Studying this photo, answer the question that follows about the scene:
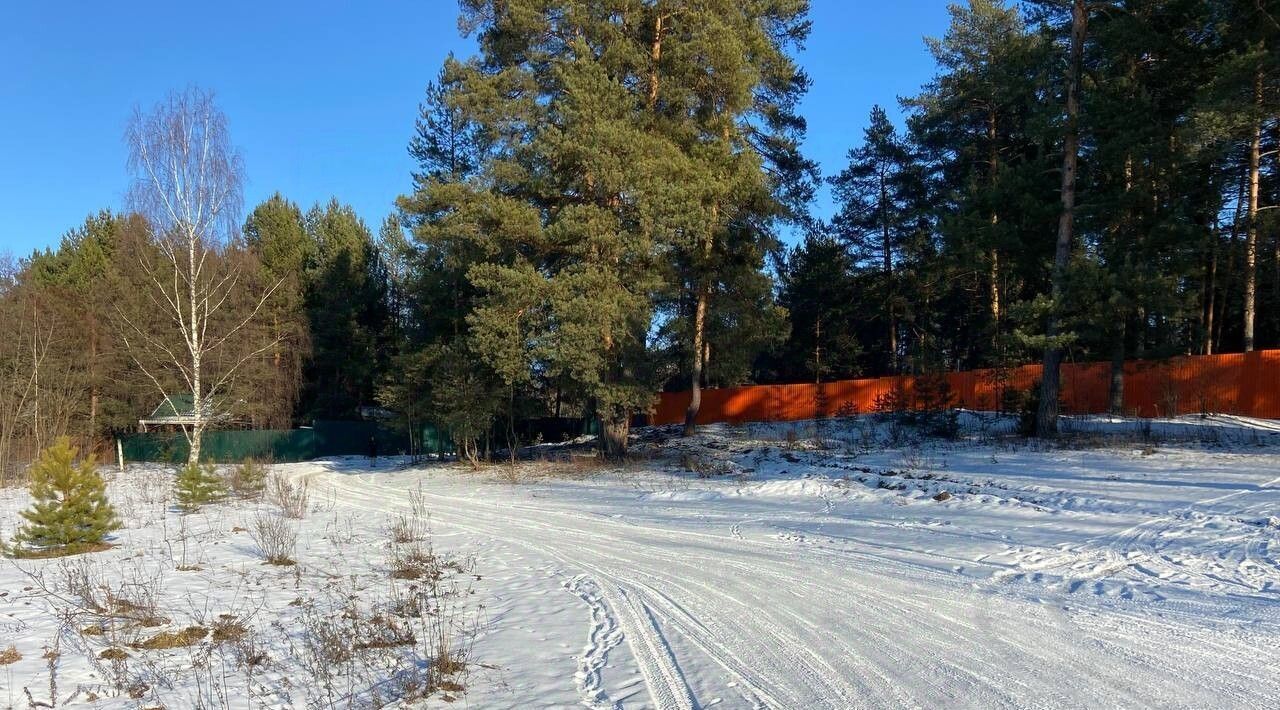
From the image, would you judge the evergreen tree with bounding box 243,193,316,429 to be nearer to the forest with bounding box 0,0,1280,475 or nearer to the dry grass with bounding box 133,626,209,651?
the forest with bounding box 0,0,1280,475

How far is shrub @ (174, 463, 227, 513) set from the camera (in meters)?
15.5

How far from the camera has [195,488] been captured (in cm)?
1553

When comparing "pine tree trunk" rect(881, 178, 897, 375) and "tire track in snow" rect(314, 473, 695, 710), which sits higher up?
"pine tree trunk" rect(881, 178, 897, 375)

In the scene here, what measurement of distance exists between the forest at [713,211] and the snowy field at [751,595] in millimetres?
6267

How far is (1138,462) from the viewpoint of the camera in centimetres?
1606

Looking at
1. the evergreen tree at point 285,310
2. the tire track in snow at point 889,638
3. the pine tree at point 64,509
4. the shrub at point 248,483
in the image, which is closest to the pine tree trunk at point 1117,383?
the tire track in snow at point 889,638

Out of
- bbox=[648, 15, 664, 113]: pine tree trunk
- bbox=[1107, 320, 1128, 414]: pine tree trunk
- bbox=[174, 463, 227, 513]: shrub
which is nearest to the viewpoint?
bbox=[174, 463, 227, 513]: shrub

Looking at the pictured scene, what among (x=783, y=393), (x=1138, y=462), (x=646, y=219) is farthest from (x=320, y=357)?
(x=1138, y=462)

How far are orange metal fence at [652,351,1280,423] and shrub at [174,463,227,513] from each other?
17.6 m

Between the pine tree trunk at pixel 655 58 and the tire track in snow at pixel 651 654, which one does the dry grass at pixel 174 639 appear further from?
the pine tree trunk at pixel 655 58

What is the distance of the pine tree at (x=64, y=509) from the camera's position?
10.8 metres

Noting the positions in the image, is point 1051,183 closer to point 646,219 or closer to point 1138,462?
point 1138,462

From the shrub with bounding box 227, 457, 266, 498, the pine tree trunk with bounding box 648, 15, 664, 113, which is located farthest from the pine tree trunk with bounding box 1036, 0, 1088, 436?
the shrub with bounding box 227, 457, 266, 498

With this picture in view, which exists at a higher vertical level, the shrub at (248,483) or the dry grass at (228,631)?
the shrub at (248,483)
